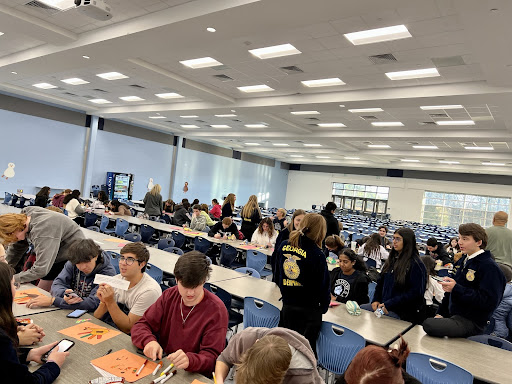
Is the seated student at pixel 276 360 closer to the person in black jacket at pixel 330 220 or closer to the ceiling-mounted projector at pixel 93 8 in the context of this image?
the ceiling-mounted projector at pixel 93 8

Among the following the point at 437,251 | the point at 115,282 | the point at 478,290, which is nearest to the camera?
the point at 115,282

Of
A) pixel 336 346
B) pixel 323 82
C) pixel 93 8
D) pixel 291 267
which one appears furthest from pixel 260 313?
pixel 323 82

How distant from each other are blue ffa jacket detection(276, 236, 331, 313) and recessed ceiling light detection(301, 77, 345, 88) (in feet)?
18.3

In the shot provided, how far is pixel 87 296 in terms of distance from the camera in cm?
275

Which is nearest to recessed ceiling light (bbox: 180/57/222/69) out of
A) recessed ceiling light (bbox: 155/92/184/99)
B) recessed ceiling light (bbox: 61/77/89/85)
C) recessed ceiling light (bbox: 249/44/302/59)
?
recessed ceiling light (bbox: 249/44/302/59)

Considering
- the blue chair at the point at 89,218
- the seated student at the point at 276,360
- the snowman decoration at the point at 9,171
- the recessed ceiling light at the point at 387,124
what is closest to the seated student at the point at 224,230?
the blue chair at the point at 89,218

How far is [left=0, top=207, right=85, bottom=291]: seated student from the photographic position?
295 cm

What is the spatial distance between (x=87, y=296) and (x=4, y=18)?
5648 mm

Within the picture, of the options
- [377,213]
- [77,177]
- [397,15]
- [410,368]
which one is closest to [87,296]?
[410,368]

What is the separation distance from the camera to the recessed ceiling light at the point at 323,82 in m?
7.71

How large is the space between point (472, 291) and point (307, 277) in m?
1.26

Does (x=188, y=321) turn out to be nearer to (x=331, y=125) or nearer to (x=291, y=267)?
(x=291, y=267)

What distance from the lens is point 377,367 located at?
123 cm

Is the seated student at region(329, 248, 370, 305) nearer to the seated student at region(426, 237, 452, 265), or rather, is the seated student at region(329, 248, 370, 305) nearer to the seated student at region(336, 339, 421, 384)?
the seated student at region(336, 339, 421, 384)
